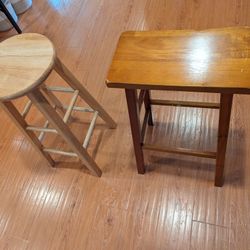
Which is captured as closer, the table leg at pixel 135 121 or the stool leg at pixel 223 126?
the stool leg at pixel 223 126

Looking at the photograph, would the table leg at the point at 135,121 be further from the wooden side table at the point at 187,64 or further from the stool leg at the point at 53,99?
the stool leg at the point at 53,99

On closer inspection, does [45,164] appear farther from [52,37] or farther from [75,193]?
[52,37]

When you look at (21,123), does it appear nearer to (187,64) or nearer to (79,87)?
(79,87)

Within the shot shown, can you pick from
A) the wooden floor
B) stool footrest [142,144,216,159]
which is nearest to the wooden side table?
stool footrest [142,144,216,159]

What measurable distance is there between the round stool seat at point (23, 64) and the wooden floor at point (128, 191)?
A: 647 mm

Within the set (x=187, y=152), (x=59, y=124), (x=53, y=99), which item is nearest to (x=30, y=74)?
(x=59, y=124)

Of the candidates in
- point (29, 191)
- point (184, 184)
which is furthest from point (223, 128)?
point (29, 191)

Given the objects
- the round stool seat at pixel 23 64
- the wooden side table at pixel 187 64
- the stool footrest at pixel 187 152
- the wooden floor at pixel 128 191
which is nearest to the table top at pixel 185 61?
the wooden side table at pixel 187 64

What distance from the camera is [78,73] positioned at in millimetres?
1923

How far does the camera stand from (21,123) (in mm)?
1241

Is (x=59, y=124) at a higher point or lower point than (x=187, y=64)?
lower

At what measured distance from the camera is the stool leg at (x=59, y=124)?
1.05 m

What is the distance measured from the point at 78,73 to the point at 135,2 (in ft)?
2.88

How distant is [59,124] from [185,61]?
22.9 inches
